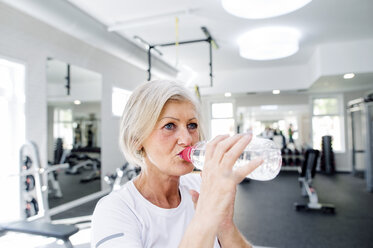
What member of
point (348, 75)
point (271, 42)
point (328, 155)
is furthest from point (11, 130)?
point (328, 155)

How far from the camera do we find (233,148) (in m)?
0.44

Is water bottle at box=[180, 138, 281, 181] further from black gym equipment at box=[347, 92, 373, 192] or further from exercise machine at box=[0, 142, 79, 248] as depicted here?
black gym equipment at box=[347, 92, 373, 192]

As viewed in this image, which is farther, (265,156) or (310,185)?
(310,185)

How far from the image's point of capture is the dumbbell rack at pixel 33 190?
102 inches

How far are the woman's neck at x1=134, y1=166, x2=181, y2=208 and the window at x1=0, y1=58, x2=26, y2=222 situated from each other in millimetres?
2657

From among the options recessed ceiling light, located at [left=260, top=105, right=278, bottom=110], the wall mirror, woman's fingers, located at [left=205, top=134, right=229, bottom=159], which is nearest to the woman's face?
woman's fingers, located at [left=205, top=134, right=229, bottom=159]

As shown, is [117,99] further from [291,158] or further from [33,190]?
[291,158]

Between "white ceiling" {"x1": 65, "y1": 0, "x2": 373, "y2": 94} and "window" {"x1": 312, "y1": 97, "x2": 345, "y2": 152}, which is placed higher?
→ "white ceiling" {"x1": 65, "y1": 0, "x2": 373, "y2": 94}

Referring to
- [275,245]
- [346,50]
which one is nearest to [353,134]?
[346,50]

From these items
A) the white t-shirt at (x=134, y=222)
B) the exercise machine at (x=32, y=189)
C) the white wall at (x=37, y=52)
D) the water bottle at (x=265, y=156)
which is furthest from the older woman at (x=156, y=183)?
the white wall at (x=37, y=52)

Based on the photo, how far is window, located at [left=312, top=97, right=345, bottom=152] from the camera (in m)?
7.12

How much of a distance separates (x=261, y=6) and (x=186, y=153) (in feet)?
7.00

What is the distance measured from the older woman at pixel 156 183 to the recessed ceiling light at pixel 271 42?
3.43 m

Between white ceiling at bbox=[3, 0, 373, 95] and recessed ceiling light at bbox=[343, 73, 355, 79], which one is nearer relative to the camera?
white ceiling at bbox=[3, 0, 373, 95]
